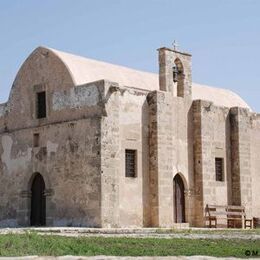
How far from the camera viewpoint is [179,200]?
Result: 2383cm

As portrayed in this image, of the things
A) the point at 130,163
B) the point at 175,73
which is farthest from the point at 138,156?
the point at 175,73

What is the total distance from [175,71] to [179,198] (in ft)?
16.1

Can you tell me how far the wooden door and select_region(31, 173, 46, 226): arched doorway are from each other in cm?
486

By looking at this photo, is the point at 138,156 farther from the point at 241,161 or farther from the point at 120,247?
the point at 120,247

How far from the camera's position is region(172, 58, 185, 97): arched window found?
2438 centimetres

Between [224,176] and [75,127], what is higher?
[75,127]

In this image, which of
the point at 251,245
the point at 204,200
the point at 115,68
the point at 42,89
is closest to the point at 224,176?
the point at 204,200

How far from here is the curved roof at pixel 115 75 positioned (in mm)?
22609

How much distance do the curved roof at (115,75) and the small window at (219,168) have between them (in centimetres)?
287

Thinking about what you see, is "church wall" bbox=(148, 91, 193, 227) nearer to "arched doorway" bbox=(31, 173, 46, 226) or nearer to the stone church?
the stone church

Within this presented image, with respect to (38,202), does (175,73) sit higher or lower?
higher

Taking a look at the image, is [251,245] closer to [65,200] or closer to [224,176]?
[65,200]

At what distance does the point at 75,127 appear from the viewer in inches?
856

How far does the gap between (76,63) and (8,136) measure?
4.11m
